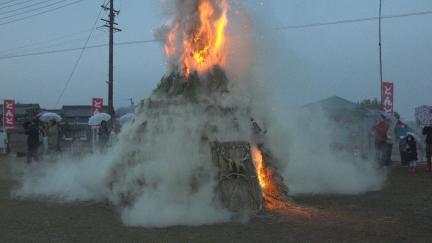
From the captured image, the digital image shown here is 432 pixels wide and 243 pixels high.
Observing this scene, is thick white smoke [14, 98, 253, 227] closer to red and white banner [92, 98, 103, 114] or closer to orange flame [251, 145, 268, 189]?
orange flame [251, 145, 268, 189]

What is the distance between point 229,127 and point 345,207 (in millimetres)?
2793

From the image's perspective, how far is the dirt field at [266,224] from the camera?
708 centimetres

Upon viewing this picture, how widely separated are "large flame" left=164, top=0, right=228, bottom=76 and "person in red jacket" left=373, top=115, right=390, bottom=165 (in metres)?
8.44

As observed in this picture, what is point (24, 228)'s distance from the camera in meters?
7.79

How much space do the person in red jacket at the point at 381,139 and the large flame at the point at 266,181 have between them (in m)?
7.91

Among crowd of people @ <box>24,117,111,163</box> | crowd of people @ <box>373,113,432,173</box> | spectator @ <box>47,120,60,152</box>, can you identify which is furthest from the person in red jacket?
spectator @ <box>47,120,60,152</box>

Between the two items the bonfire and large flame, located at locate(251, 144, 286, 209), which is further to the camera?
large flame, located at locate(251, 144, 286, 209)

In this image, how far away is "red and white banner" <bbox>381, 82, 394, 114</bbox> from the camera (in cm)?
2181

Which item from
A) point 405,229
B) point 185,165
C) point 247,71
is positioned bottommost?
point 405,229

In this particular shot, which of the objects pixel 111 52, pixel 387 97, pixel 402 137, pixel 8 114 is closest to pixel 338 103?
pixel 387 97

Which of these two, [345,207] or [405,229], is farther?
[345,207]

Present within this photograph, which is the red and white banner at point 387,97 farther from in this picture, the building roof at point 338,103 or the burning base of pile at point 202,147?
the burning base of pile at point 202,147

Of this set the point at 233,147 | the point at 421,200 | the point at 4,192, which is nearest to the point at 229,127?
the point at 233,147

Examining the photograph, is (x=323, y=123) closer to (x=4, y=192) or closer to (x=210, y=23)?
(x=210, y=23)
